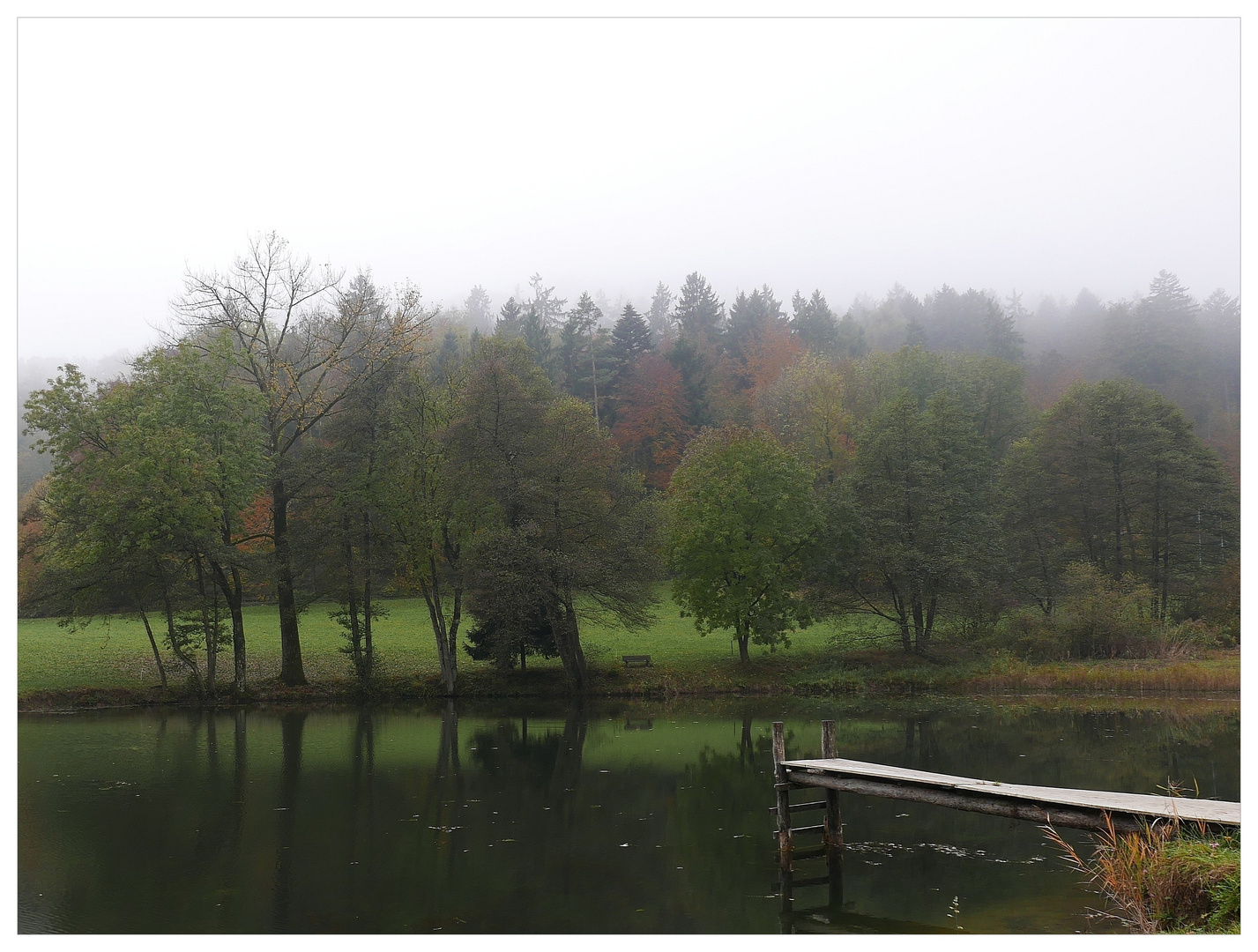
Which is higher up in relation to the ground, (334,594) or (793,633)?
(334,594)

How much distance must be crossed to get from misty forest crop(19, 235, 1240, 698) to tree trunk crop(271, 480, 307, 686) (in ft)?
0.31

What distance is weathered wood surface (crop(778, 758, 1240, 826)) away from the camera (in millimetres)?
9766

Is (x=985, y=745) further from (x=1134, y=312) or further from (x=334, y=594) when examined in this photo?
(x=1134, y=312)

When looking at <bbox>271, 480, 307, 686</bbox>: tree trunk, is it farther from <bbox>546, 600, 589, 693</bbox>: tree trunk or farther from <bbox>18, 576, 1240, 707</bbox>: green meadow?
<bbox>546, 600, 589, 693</bbox>: tree trunk

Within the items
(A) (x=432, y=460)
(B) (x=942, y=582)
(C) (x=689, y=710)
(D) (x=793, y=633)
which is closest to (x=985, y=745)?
(C) (x=689, y=710)

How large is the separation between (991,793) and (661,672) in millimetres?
24061

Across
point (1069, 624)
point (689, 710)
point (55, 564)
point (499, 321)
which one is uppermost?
point (499, 321)

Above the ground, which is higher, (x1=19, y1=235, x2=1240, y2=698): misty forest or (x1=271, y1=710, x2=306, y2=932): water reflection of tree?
(x1=19, y1=235, x2=1240, y2=698): misty forest

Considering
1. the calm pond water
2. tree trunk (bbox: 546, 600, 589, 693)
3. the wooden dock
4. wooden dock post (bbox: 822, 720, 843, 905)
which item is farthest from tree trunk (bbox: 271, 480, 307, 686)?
wooden dock post (bbox: 822, 720, 843, 905)

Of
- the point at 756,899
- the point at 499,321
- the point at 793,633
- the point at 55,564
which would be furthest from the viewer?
the point at 499,321

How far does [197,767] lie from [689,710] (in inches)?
588

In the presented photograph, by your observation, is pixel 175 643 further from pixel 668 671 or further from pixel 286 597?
pixel 668 671

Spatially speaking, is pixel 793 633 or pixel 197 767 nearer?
pixel 197 767

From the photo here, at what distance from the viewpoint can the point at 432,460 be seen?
114ft
